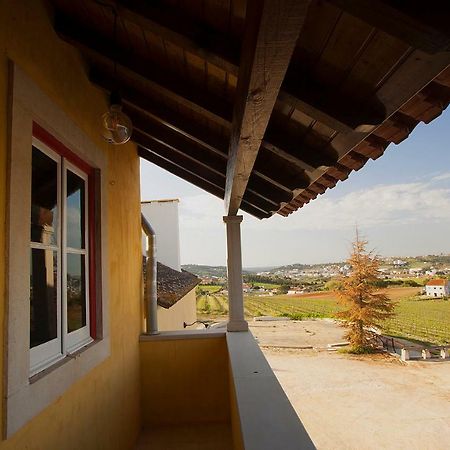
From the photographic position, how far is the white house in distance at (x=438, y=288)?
2196 inches

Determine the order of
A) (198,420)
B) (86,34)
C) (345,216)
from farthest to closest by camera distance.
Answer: (345,216)
(198,420)
(86,34)

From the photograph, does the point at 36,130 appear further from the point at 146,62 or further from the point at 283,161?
the point at 283,161

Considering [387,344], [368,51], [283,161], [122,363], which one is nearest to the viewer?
[368,51]

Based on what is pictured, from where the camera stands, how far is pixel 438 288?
56031 millimetres

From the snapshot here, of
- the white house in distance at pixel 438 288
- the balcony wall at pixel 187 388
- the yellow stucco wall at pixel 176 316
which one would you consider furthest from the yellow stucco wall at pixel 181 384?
the white house in distance at pixel 438 288

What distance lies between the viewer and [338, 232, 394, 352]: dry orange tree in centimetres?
2341

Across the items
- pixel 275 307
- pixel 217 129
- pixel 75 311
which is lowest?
pixel 275 307

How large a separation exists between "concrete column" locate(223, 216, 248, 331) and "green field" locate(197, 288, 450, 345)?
18.7 m

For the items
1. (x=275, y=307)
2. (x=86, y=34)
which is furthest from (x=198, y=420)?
(x=275, y=307)

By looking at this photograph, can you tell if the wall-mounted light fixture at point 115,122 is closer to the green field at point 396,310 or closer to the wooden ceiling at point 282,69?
the wooden ceiling at point 282,69

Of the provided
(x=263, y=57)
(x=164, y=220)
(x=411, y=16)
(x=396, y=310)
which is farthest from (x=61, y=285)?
(x=396, y=310)

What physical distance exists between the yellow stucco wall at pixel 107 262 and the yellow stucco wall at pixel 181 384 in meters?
0.28

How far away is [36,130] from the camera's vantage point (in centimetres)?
215

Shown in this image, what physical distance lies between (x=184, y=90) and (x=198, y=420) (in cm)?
397
